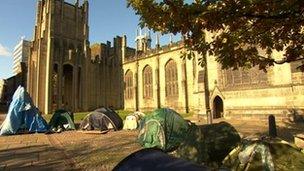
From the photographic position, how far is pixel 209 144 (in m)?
8.84

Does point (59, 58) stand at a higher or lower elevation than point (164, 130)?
higher

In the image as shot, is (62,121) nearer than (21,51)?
Yes

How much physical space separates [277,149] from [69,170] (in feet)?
18.9

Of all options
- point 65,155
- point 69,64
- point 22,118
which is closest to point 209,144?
Answer: point 65,155

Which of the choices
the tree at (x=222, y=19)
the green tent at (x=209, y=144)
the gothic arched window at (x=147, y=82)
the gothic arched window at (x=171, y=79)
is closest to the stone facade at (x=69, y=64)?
the gothic arched window at (x=147, y=82)

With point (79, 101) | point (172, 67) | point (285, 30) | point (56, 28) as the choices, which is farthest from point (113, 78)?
point (285, 30)

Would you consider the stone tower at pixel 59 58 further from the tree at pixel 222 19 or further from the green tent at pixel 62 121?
the tree at pixel 222 19

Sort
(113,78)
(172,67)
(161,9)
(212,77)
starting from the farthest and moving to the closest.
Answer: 1. (113,78)
2. (172,67)
3. (212,77)
4. (161,9)

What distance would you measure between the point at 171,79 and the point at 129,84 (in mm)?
10685

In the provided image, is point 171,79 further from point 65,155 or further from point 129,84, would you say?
point 65,155

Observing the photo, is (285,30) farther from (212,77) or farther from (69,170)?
(212,77)

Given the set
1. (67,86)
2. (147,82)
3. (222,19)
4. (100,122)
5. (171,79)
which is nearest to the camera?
(222,19)

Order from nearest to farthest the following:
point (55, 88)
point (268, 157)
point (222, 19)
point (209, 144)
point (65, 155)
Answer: point (222, 19) < point (268, 157) < point (209, 144) < point (65, 155) < point (55, 88)

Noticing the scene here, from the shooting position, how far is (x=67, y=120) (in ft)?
73.3
